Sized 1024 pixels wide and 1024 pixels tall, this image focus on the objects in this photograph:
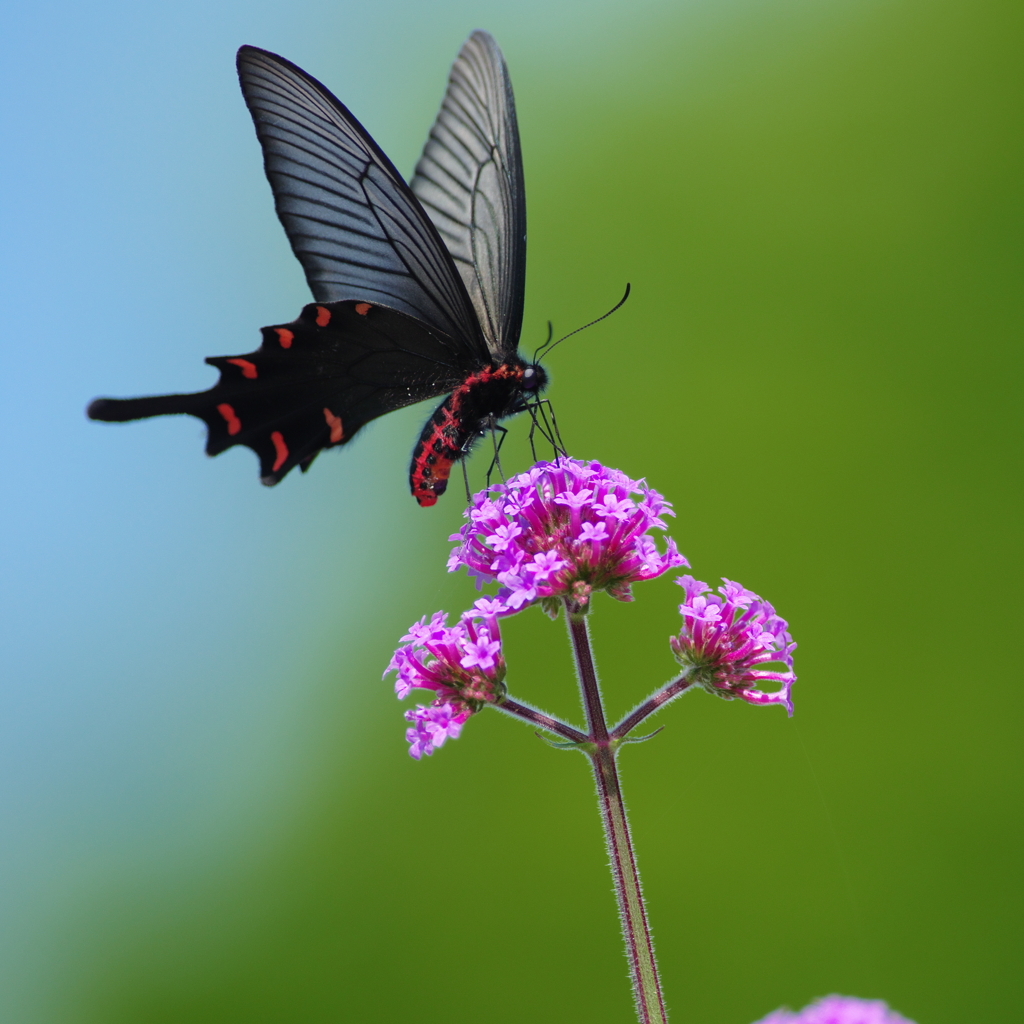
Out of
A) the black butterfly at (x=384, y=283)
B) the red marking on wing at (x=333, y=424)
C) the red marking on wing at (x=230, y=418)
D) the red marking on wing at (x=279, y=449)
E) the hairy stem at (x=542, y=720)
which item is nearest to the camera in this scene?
the hairy stem at (x=542, y=720)

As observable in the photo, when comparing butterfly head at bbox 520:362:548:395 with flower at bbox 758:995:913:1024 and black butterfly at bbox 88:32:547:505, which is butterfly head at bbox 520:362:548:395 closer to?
black butterfly at bbox 88:32:547:505

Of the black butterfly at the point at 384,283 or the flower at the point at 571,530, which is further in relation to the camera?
the black butterfly at the point at 384,283

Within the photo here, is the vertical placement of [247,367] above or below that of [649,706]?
above

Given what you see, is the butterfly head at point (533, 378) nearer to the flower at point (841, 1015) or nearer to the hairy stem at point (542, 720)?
the hairy stem at point (542, 720)

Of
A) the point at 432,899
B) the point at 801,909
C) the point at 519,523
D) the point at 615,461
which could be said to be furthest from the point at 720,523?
the point at 519,523

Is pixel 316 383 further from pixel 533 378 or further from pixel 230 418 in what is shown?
pixel 533 378

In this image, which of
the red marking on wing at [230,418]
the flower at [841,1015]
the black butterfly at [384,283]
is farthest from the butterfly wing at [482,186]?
the flower at [841,1015]

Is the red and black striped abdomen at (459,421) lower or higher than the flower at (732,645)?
higher

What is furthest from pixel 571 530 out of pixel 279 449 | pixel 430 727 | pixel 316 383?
pixel 316 383
